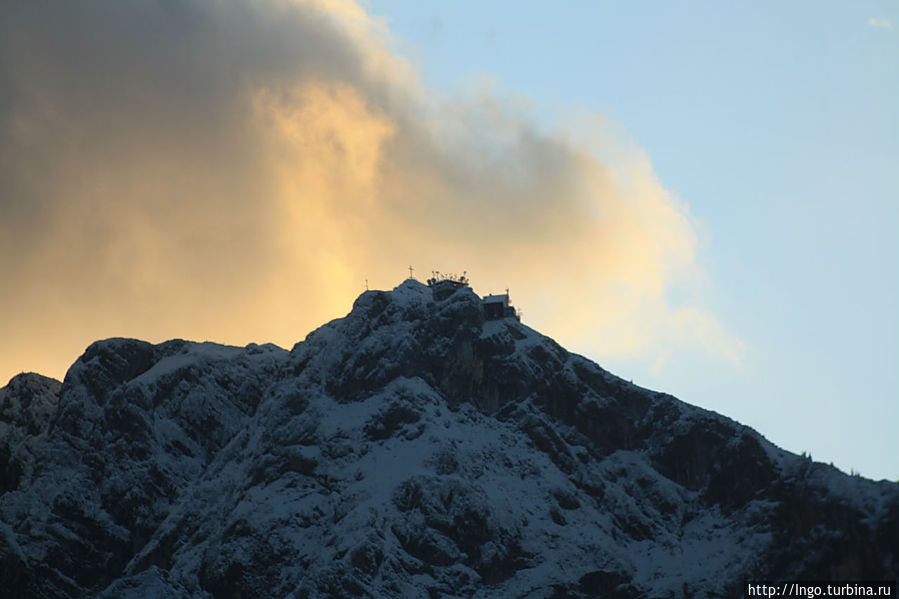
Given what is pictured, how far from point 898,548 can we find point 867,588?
290 inches

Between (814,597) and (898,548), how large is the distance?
13.4 metres

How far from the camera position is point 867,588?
197750 millimetres

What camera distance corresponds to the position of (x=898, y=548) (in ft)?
656

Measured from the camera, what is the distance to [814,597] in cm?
19962

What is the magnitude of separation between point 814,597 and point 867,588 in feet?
23.6
